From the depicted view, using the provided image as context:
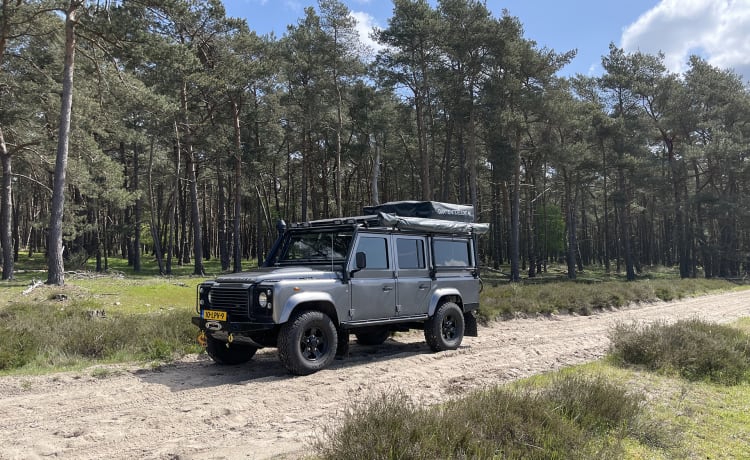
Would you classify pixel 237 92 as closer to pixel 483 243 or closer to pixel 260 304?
pixel 260 304

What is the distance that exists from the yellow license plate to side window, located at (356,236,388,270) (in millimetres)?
2413

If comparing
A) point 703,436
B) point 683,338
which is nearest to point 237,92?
point 683,338

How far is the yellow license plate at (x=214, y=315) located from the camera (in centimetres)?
750

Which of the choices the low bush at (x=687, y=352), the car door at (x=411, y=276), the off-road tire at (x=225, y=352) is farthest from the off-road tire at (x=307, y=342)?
the low bush at (x=687, y=352)

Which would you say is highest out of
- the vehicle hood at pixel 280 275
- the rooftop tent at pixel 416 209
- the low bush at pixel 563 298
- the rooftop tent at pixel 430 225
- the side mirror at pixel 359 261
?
the rooftop tent at pixel 416 209

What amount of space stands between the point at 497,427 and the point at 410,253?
5.12m

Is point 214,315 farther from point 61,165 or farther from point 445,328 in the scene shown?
point 61,165

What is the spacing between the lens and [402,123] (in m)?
36.4

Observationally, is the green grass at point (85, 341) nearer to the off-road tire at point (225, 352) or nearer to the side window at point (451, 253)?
the off-road tire at point (225, 352)

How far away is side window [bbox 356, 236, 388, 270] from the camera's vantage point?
8.58 meters

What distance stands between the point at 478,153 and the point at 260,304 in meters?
33.7

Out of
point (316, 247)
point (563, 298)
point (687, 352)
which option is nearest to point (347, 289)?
point (316, 247)

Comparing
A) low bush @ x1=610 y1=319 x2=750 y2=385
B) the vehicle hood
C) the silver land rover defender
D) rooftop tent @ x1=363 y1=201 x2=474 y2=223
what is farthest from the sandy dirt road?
rooftop tent @ x1=363 y1=201 x2=474 y2=223

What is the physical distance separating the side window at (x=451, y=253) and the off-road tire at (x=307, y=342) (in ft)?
9.89
